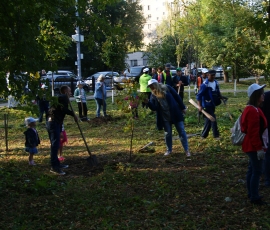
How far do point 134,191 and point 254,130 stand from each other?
2336 mm

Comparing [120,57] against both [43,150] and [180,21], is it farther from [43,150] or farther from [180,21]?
[43,150]

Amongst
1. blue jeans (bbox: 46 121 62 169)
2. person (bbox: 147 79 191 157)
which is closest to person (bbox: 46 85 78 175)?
blue jeans (bbox: 46 121 62 169)

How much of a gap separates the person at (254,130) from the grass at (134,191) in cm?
56

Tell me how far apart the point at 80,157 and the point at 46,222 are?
417cm

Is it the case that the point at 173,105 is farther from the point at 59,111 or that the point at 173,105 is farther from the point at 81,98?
the point at 81,98

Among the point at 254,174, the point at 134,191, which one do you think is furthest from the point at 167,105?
the point at 254,174

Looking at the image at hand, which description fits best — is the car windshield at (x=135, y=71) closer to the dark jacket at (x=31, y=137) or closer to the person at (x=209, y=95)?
the person at (x=209, y=95)

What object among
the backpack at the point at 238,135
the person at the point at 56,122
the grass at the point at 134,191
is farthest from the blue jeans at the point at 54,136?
the backpack at the point at 238,135

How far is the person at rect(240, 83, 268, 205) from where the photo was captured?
5.68 metres

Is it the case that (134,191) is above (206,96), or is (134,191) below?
below

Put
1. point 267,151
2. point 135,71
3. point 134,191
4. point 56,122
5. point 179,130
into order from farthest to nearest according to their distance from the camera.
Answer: point 135,71 → point 179,130 → point 56,122 → point 134,191 → point 267,151

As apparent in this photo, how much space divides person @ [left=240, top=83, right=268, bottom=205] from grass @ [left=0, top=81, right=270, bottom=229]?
563 millimetres

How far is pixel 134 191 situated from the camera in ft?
22.9

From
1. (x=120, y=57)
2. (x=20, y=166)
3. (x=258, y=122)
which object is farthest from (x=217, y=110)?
(x=258, y=122)
